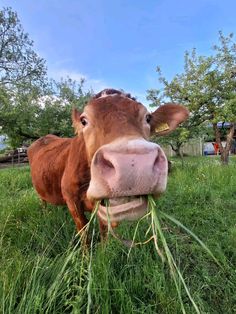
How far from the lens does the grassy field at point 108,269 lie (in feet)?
6.02

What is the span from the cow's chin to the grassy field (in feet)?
0.91

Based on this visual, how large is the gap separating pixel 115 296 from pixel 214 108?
9.13m

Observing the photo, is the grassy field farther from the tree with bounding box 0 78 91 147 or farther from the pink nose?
the tree with bounding box 0 78 91 147

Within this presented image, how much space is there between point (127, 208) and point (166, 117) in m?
1.47

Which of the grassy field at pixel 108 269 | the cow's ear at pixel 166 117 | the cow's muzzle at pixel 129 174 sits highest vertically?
the cow's ear at pixel 166 117

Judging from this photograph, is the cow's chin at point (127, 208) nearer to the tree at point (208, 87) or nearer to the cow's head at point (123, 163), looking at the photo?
the cow's head at point (123, 163)

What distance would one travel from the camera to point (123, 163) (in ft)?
5.31

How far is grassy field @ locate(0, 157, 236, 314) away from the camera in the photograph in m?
1.83

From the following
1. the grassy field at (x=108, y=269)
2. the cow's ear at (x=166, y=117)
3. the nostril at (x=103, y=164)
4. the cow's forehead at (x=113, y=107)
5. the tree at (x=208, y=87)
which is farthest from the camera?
the tree at (x=208, y=87)

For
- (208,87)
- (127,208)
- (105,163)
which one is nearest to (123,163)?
(105,163)

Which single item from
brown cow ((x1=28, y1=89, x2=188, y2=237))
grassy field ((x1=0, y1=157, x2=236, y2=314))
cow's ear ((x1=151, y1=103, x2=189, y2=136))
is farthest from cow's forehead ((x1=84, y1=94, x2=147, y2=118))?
grassy field ((x1=0, y1=157, x2=236, y2=314))

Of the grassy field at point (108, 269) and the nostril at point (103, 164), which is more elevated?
the nostril at point (103, 164)

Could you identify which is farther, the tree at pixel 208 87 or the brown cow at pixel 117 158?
the tree at pixel 208 87

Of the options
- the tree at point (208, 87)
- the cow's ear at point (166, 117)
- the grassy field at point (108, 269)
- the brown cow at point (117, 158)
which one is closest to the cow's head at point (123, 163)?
the brown cow at point (117, 158)
